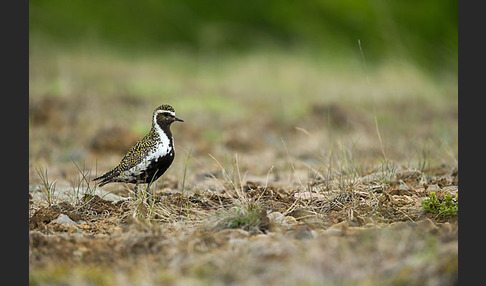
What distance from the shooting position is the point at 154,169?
221 inches

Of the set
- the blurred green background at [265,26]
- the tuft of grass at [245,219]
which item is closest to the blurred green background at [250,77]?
the blurred green background at [265,26]

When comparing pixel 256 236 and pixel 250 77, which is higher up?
pixel 250 77

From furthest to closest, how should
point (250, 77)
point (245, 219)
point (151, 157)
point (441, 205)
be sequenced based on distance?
point (250, 77)
point (151, 157)
point (441, 205)
point (245, 219)

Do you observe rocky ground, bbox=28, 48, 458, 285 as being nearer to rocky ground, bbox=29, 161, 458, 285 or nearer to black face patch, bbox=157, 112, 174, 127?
rocky ground, bbox=29, 161, 458, 285

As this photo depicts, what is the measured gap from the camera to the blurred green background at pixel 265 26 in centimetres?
1559

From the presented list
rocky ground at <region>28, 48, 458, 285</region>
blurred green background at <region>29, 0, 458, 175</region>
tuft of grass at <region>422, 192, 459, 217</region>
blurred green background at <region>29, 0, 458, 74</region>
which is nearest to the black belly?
rocky ground at <region>28, 48, 458, 285</region>

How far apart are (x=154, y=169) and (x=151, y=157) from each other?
126 millimetres

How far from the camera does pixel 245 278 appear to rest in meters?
3.31

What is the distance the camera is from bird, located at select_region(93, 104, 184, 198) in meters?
5.59

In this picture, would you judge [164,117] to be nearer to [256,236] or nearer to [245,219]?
[245,219]

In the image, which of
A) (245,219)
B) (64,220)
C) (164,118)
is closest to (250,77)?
(164,118)

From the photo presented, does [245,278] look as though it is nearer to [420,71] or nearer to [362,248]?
[362,248]

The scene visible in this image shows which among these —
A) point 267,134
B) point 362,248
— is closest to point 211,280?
point 362,248

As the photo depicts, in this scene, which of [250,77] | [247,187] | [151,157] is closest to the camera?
[151,157]
